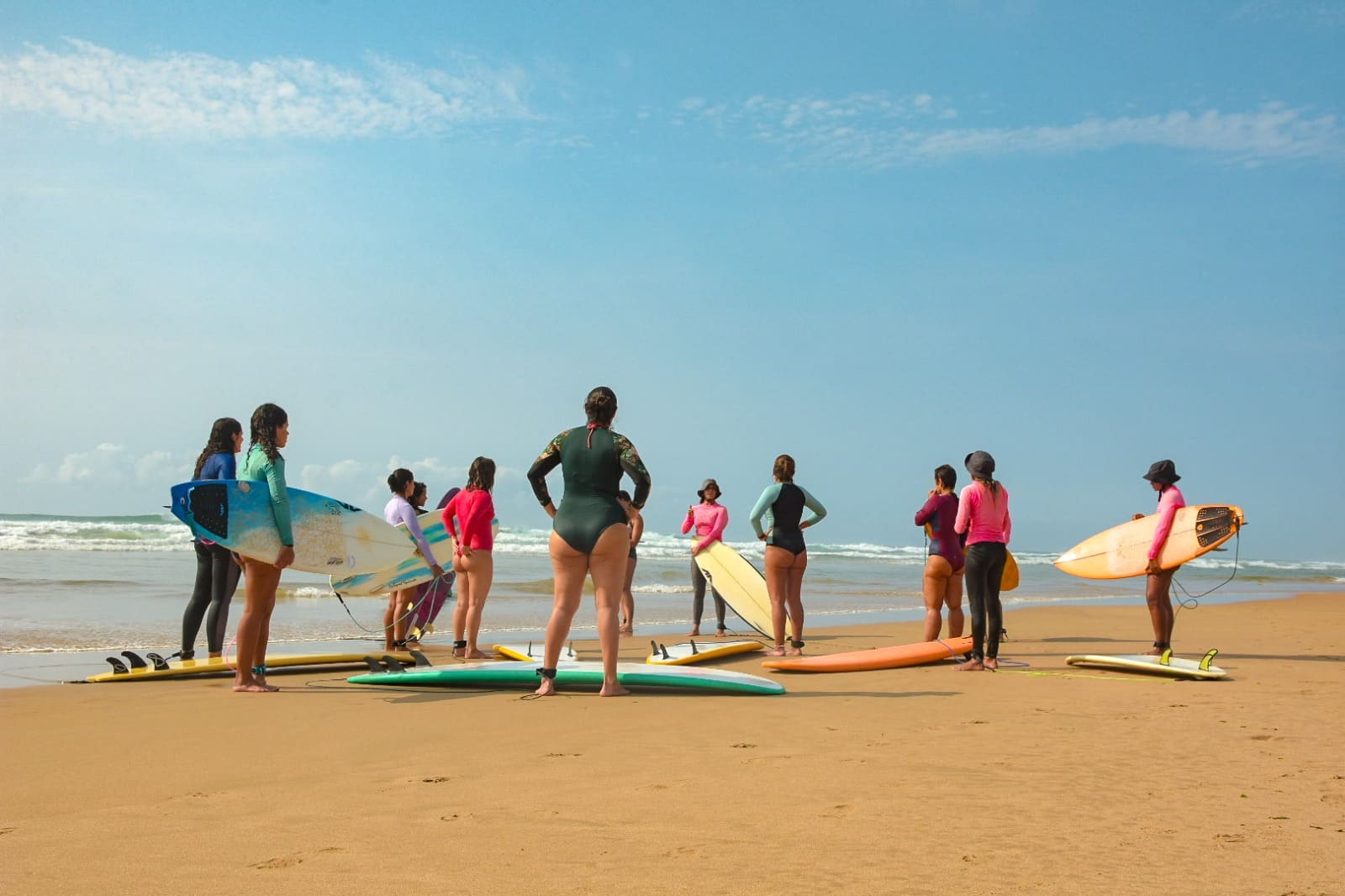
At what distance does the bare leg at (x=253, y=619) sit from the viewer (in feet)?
21.0

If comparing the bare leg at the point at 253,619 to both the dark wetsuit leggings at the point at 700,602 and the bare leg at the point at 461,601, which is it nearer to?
the bare leg at the point at 461,601

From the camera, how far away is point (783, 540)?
891 centimetres

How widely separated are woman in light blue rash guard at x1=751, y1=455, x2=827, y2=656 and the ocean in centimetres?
236

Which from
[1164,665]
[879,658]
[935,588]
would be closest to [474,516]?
[879,658]

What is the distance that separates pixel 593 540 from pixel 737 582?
4.59 m

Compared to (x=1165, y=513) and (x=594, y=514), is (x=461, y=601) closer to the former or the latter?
(x=594, y=514)

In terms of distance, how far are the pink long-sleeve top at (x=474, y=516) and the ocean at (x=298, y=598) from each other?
4.25ft

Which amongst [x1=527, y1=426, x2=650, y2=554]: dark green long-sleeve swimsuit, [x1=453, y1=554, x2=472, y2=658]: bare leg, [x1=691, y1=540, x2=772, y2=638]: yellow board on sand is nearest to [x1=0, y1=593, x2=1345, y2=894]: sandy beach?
[x1=527, y1=426, x2=650, y2=554]: dark green long-sleeve swimsuit

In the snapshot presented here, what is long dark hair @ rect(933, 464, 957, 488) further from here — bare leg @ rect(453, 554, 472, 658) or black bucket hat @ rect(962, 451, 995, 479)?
bare leg @ rect(453, 554, 472, 658)

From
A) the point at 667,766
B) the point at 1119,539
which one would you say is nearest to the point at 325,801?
the point at 667,766

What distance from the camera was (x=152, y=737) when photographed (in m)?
4.83

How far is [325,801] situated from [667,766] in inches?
51.0

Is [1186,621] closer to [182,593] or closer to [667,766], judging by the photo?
[667,766]

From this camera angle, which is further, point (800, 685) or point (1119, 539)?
point (1119, 539)
